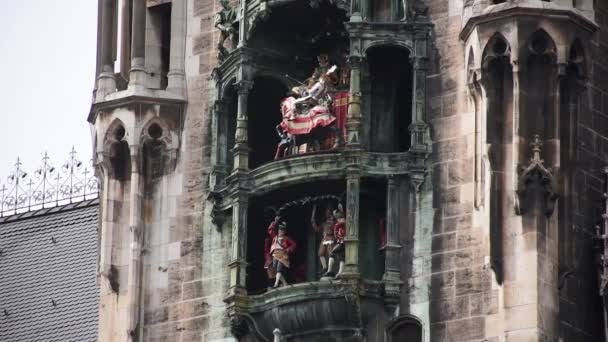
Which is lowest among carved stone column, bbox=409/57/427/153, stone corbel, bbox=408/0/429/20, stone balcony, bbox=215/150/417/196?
stone balcony, bbox=215/150/417/196

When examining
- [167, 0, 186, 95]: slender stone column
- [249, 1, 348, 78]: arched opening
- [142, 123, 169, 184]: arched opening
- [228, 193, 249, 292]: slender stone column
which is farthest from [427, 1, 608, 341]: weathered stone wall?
[142, 123, 169, 184]: arched opening

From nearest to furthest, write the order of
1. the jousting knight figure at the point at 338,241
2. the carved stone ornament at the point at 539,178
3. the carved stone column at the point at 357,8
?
the carved stone ornament at the point at 539,178
the jousting knight figure at the point at 338,241
the carved stone column at the point at 357,8

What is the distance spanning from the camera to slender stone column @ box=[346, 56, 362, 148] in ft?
198

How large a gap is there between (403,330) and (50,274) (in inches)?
557

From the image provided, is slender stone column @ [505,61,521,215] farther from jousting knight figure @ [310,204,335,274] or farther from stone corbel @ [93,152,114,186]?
stone corbel @ [93,152,114,186]

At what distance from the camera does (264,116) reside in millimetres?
63031

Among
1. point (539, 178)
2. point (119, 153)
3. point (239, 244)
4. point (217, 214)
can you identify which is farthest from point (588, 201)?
point (119, 153)

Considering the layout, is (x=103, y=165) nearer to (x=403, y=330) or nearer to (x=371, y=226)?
(x=371, y=226)

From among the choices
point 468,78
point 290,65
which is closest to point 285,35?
point 290,65

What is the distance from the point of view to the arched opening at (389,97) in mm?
61094

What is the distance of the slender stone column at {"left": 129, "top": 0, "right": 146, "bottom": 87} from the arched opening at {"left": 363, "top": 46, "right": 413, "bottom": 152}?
16.0ft

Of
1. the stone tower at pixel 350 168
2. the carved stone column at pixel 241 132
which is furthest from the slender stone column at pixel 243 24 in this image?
the carved stone column at pixel 241 132

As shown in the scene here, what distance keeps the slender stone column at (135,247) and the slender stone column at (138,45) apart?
1.41 meters

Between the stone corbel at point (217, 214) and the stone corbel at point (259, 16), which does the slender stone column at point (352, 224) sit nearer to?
the stone corbel at point (217, 214)
